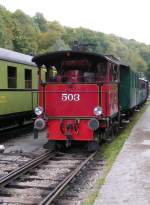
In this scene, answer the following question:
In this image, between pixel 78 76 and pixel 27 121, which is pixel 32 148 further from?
pixel 27 121

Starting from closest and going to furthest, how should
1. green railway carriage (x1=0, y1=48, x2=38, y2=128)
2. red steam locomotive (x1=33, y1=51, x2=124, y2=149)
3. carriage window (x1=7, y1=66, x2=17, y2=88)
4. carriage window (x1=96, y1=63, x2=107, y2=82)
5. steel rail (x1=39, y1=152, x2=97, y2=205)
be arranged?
steel rail (x1=39, y1=152, x2=97, y2=205) < red steam locomotive (x1=33, y1=51, x2=124, y2=149) < carriage window (x1=96, y1=63, x2=107, y2=82) < green railway carriage (x1=0, y1=48, x2=38, y2=128) < carriage window (x1=7, y1=66, x2=17, y2=88)

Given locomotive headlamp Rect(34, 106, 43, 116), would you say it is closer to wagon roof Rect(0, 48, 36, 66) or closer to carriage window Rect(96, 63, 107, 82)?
carriage window Rect(96, 63, 107, 82)

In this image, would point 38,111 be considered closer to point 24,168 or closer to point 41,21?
point 24,168

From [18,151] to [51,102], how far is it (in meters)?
1.70

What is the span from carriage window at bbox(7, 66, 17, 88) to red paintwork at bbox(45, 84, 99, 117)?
3039mm

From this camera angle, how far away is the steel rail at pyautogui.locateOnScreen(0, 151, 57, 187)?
8798mm

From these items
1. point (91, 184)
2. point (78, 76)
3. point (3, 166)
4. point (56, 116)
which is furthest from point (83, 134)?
point (91, 184)

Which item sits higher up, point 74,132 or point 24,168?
point 74,132

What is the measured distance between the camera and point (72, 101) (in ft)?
41.9

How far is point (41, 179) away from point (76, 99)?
387cm

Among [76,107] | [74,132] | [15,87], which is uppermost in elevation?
[15,87]

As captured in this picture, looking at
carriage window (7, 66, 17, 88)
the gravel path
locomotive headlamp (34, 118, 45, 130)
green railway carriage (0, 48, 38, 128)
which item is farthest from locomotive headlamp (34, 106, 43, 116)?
carriage window (7, 66, 17, 88)

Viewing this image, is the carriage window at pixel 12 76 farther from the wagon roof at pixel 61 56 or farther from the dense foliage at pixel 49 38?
the dense foliage at pixel 49 38

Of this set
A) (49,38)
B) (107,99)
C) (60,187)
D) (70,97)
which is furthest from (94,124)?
(49,38)
